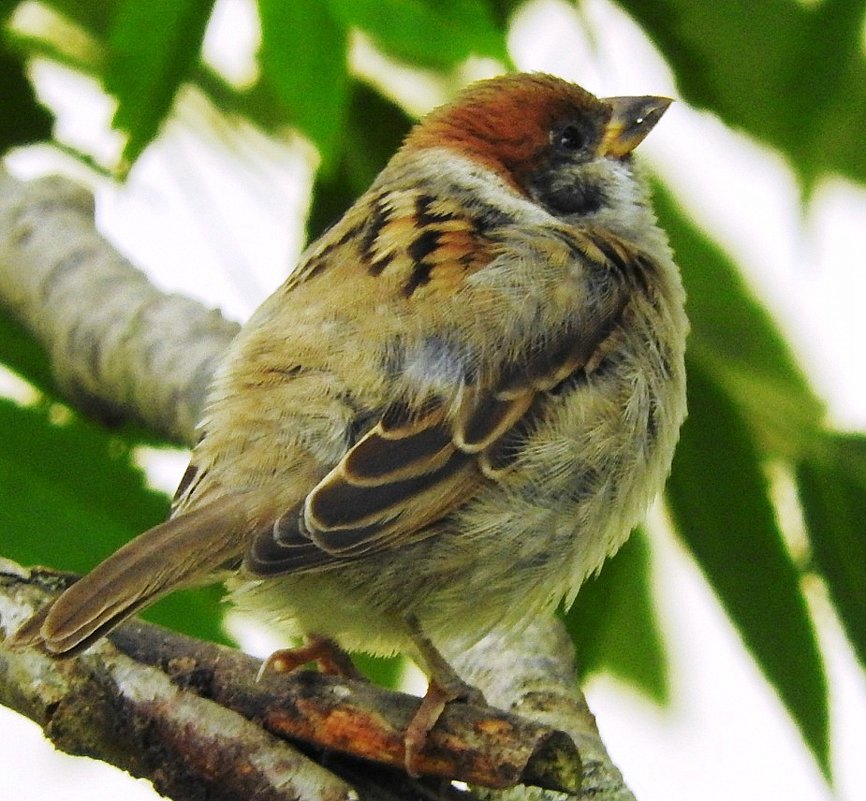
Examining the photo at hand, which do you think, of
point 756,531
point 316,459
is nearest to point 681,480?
point 756,531

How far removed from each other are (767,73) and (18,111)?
1474 millimetres

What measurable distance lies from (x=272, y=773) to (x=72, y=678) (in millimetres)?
282

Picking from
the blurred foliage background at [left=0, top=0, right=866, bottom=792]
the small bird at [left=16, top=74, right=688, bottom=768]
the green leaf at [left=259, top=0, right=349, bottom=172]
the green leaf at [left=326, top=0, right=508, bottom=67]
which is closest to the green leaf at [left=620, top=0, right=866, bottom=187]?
the blurred foliage background at [left=0, top=0, right=866, bottom=792]

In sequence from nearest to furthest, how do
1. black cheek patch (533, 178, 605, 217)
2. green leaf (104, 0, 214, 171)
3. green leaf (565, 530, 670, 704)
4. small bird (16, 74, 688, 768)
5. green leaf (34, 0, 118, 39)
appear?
small bird (16, 74, 688, 768) < green leaf (104, 0, 214, 171) < green leaf (565, 530, 670, 704) < black cheek patch (533, 178, 605, 217) < green leaf (34, 0, 118, 39)

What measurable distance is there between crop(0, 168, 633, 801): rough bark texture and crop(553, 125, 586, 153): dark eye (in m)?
0.78

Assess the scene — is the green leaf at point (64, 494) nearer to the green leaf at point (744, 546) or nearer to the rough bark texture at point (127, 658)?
the rough bark texture at point (127, 658)

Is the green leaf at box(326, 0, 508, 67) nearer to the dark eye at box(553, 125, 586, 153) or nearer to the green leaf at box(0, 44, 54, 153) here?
the dark eye at box(553, 125, 586, 153)

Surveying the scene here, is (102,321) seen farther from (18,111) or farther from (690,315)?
(690,315)

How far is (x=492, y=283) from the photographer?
241 centimetres

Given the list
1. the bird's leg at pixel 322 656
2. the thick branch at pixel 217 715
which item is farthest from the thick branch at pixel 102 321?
the thick branch at pixel 217 715

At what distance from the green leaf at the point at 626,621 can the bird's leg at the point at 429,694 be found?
20.5 inches

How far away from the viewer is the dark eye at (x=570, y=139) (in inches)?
118

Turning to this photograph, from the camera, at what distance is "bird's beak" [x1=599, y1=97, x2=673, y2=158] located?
3029 millimetres

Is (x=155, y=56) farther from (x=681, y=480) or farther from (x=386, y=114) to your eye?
Answer: (x=681, y=480)
